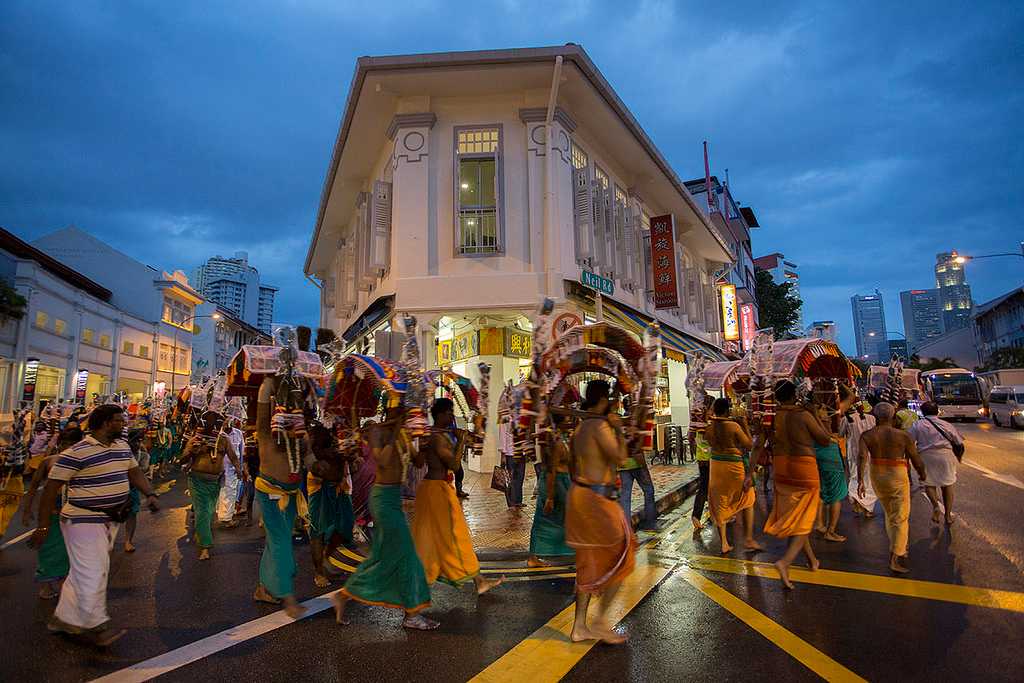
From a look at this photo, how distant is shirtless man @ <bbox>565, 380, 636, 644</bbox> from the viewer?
4.02 meters

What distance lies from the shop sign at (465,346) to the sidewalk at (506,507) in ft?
10.6

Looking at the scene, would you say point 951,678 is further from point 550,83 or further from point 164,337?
point 164,337

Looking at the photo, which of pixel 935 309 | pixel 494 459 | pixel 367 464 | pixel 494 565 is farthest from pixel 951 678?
pixel 935 309

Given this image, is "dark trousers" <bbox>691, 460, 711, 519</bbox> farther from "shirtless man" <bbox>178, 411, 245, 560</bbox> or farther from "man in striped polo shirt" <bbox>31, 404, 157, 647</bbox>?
"man in striped polo shirt" <bbox>31, 404, 157, 647</bbox>

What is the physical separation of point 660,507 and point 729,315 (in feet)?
64.6

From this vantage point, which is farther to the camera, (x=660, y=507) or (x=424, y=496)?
(x=660, y=507)

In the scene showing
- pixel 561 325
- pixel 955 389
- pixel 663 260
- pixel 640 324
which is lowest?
pixel 955 389

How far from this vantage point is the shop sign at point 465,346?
14469 millimetres

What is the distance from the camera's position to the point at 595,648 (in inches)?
155

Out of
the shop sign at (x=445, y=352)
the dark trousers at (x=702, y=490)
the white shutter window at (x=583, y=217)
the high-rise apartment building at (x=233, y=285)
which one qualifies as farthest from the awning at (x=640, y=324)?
the high-rise apartment building at (x=233, y=285)

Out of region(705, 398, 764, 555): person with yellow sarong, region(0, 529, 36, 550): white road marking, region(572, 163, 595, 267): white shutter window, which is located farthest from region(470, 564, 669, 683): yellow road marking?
region(572, 163, 595, 267): white shutter window

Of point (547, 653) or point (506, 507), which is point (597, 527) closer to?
point (547, 653)

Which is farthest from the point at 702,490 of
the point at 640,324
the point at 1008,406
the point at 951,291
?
the point at 951,291

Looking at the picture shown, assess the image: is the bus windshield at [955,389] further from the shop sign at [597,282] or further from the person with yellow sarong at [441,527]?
the person with yellow sarong at [441,527]
